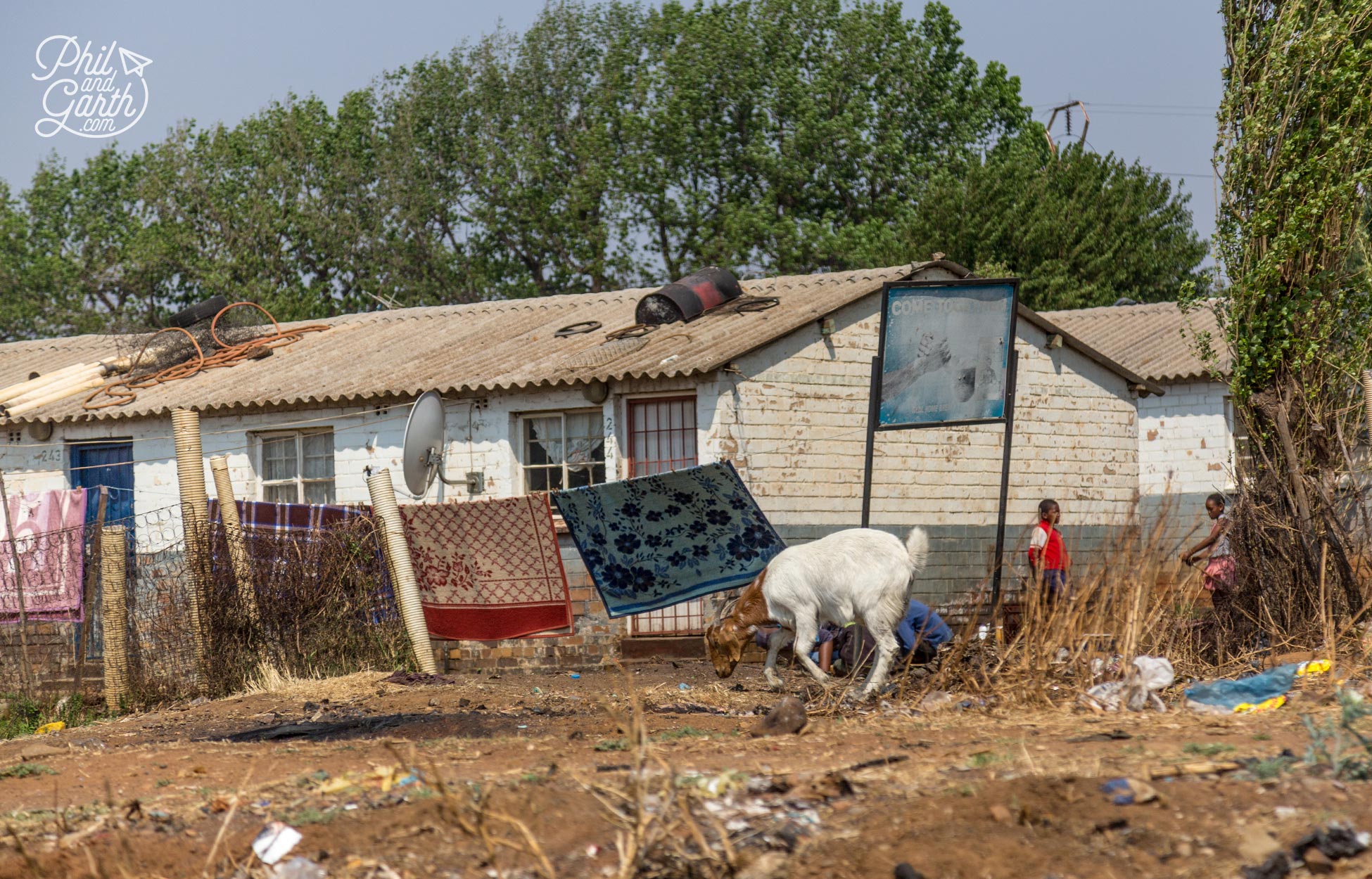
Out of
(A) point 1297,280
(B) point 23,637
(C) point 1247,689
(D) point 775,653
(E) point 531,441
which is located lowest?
(B) point 23,637

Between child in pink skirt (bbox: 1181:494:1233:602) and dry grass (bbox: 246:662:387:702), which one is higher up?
child in pink skirt (bbox: 1181:494:1233:602)

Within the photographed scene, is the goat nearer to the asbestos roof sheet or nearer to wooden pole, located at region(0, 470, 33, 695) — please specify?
the asbestos roof sheet

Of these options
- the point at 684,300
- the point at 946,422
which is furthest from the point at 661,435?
the point at 946,422

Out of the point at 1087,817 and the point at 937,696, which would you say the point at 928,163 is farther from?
the point at 1087,817

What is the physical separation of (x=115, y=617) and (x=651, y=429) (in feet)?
17.0

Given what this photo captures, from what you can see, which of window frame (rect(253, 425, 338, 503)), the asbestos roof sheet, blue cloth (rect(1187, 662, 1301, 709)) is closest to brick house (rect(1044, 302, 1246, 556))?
the asbestos roof sheet

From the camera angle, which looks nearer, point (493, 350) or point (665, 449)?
point (665, 449)

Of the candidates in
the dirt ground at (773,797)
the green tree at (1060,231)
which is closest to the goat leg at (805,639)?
the dirt ground at (773,797)

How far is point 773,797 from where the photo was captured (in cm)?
541

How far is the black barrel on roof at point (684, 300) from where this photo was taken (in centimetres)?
1584

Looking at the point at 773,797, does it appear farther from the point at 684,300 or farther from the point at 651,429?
the point at 684,300

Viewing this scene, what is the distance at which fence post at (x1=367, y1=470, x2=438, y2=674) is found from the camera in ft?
37.9

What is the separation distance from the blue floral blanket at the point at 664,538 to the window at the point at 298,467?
5.03m

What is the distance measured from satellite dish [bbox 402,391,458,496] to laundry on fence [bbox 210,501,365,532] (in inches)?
26.6
